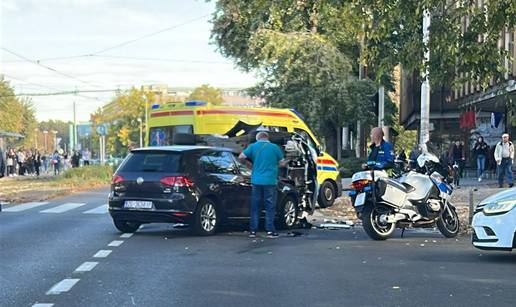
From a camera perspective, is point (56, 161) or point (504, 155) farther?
point (56, 161)

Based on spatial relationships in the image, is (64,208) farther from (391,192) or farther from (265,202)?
(391,192)

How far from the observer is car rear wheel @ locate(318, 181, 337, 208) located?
2078cm

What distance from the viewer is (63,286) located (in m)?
8.23

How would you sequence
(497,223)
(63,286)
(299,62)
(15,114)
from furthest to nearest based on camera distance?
(15,114), (299,62), (497,223), (63,286)

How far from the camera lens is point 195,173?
13266 millimetres

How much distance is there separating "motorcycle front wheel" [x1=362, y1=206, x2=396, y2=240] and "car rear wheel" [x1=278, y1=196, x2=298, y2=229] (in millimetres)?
2234

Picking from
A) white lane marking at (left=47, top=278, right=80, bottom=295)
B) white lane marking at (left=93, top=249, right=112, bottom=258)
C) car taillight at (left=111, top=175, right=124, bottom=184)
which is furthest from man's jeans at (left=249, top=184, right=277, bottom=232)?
white lane marking at (left=47, top=278, right=80, bottom=295)

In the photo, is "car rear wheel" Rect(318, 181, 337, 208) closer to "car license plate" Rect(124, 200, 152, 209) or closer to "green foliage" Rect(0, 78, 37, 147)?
"car license plate" Rect(124, 200, 152, 209)

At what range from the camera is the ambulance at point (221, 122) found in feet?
63.3

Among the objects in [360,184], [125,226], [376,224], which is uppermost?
[360,184]

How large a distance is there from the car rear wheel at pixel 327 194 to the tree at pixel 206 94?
281 ft

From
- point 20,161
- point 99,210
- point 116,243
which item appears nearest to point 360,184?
point 116,243

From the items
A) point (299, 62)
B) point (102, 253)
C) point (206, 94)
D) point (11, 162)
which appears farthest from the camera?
point (206, 94)

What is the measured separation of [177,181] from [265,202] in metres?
1.50
